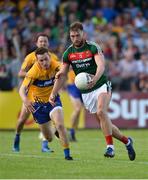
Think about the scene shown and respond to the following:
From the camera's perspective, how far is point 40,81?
583 inches

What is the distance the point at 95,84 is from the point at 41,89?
1.65 m

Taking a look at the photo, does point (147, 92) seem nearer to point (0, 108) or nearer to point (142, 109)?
point (142, 109)

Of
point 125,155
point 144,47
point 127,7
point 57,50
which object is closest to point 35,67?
point 125,155

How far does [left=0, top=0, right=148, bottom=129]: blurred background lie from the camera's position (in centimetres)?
2369

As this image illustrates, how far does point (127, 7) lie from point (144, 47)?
2.91m

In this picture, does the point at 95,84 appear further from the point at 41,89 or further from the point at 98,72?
the point at 41,89

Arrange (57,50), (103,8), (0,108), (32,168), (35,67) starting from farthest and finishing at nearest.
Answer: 1. (103,8)
2. (57,50)
3. (0,108)
4. (35,67)
5. (32,168)

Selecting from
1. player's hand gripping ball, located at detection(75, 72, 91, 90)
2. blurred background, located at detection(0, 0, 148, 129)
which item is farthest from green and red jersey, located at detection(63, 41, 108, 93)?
blurred background, located at detection(0, 0, 148, 129)

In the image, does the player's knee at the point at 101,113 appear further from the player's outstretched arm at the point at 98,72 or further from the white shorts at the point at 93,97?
the player's outstretched arm at the point at 98,72

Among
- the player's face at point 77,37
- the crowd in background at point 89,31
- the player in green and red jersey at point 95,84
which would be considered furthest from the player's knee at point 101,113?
the crowd in background at point 89,31

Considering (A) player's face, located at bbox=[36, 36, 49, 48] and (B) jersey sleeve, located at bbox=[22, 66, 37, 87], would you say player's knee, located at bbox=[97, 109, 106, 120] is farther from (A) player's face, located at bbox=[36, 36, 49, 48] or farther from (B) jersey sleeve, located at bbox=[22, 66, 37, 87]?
(A) player's face, located at bbox=[36, 36, 49, 48]

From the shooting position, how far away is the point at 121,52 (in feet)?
86.6

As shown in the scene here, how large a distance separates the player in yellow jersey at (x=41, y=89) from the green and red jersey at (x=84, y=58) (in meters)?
0.61

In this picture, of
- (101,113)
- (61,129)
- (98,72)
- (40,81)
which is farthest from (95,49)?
(40,81)
